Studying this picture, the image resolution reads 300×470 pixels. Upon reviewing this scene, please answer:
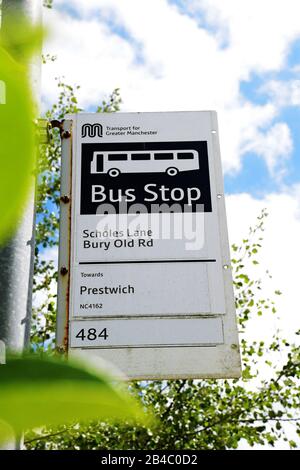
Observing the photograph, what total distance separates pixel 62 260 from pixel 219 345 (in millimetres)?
735

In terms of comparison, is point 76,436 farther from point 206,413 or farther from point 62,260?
point 62,260

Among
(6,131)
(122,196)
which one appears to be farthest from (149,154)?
(6,131)

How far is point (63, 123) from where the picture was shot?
290 centimetres

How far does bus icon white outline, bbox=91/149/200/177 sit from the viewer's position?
2.76 metres

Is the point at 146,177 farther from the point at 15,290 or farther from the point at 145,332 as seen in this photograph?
the point at 15,290

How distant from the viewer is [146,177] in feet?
8.98

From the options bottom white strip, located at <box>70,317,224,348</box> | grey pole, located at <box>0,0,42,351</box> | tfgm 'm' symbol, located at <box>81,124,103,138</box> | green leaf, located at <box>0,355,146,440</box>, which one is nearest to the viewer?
green leaf, located at <box>0,355,146,440</box>

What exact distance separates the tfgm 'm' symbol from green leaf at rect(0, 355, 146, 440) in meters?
2.82

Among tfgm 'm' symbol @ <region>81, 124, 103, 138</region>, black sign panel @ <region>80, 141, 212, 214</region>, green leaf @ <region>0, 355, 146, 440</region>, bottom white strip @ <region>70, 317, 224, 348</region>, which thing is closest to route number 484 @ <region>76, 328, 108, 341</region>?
bottom white strip @ <region>70, 317, 224, 348</region>

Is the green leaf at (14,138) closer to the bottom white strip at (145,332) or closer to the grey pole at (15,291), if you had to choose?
the grey pole at (15,291)

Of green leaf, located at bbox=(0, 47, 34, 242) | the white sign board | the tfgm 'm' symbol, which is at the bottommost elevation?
green leaf, located at bbox=(0, 47, 34, 242)

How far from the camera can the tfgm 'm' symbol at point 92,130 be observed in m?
2.89

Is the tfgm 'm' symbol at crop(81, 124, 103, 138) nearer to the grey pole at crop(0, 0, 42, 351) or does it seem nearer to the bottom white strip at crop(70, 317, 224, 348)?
the bottom white strip at crop(70, 317, 224, 348)

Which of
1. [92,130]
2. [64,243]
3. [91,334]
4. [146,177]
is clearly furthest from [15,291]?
[92,130]
